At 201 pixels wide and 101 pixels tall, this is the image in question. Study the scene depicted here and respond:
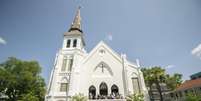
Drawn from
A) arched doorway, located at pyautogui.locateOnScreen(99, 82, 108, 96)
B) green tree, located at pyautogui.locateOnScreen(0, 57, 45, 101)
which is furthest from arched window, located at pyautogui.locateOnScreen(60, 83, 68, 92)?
arched doorway, located at pyautogui.locateOnScreen(99, 82, 108, 96)

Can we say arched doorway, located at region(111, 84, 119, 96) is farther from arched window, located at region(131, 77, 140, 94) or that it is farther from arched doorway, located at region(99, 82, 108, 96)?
arched window, located at region(131, 77, 140, 94)

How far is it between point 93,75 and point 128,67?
746cm

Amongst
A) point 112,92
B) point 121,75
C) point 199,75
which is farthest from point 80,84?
point 199,75

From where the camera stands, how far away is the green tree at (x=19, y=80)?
26.1m

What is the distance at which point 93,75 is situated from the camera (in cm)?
2712

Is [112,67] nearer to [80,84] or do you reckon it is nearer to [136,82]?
[136,82]

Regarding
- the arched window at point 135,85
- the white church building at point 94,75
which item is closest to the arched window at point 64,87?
the white church building at point 94,75

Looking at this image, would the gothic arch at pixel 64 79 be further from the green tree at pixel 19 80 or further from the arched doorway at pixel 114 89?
the arched doorway at pixel 114 89

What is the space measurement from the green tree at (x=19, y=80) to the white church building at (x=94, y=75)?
17.2 ft

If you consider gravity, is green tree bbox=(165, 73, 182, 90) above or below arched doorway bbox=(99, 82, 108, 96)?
above

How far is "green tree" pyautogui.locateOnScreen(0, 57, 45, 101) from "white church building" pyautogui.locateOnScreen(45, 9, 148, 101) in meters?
5.25

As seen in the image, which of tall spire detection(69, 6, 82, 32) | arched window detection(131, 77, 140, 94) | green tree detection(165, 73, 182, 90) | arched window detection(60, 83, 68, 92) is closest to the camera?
arched window detection(131, 77, 140, 94)

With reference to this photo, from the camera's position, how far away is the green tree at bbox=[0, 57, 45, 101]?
85.6 ft

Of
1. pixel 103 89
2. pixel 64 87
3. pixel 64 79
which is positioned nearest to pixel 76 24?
pixel 64 79
